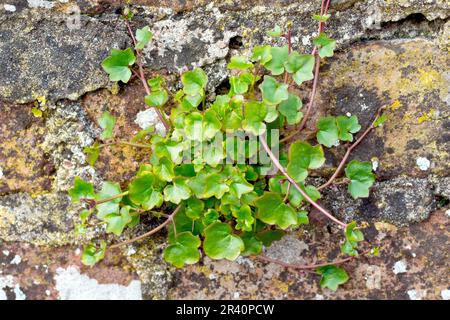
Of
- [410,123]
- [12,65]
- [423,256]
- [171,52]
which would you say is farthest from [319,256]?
[12,65]

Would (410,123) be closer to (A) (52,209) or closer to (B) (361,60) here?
(B) (361,60)

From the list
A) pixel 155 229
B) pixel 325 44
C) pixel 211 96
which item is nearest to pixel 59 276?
pixel 155 229

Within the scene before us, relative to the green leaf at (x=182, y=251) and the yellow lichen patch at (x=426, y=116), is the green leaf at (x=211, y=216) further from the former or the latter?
the yellow lichen patch at (x=426, y=116)

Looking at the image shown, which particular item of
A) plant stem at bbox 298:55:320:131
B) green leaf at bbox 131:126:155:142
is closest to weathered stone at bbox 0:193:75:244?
green leaf at bbox 131:126:155:142

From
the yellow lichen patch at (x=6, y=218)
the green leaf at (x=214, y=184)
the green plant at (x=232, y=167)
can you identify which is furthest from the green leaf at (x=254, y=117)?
the yellow lichen patch at (x=6, y=218)

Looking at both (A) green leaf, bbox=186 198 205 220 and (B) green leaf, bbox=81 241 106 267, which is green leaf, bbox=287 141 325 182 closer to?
(A) green leaf, bbox=186 198 205 220

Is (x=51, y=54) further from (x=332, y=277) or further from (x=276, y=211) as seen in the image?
(x=332, y=277)
